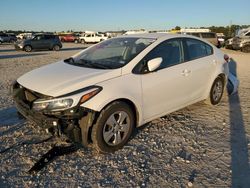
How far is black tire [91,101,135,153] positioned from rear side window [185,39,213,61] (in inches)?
72.5

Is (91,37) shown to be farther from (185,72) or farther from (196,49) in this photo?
(185,72)

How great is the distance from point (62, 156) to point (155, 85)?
1.73 meters

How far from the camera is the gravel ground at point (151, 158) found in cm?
334

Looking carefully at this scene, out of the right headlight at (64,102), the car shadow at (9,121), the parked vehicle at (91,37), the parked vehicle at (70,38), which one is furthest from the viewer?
the parked vehicle at (70,38)

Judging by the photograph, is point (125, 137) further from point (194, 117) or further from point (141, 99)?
point (194, 117)

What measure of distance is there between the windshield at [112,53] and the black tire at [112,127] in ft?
2.25

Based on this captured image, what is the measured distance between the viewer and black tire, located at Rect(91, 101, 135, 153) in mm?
3781

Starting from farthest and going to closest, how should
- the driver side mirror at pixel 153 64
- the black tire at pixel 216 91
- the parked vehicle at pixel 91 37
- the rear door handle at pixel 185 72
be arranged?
1. the parked vehicle at pixel 91 37
2. the black tire at pixel 216 91
3. the rear door handle at pixel 185 72
4. the driver side mirror at pixel 153 64

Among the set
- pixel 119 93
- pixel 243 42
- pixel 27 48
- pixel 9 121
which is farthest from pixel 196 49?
pixel 27 48

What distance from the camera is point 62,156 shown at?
3895mm

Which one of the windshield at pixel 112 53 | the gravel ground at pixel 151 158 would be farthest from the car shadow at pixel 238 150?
the windshield at pixel 112 53

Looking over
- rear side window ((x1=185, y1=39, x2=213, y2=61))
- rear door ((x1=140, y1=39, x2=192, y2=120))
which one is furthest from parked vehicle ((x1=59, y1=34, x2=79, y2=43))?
rear door ((x1=140, y1=39, x2=192, y2=120))

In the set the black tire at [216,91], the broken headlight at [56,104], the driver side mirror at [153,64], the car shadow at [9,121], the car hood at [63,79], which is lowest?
the car shadow at [9,121]

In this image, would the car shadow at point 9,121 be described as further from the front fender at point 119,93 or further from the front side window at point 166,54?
the front side window at point 166,54
